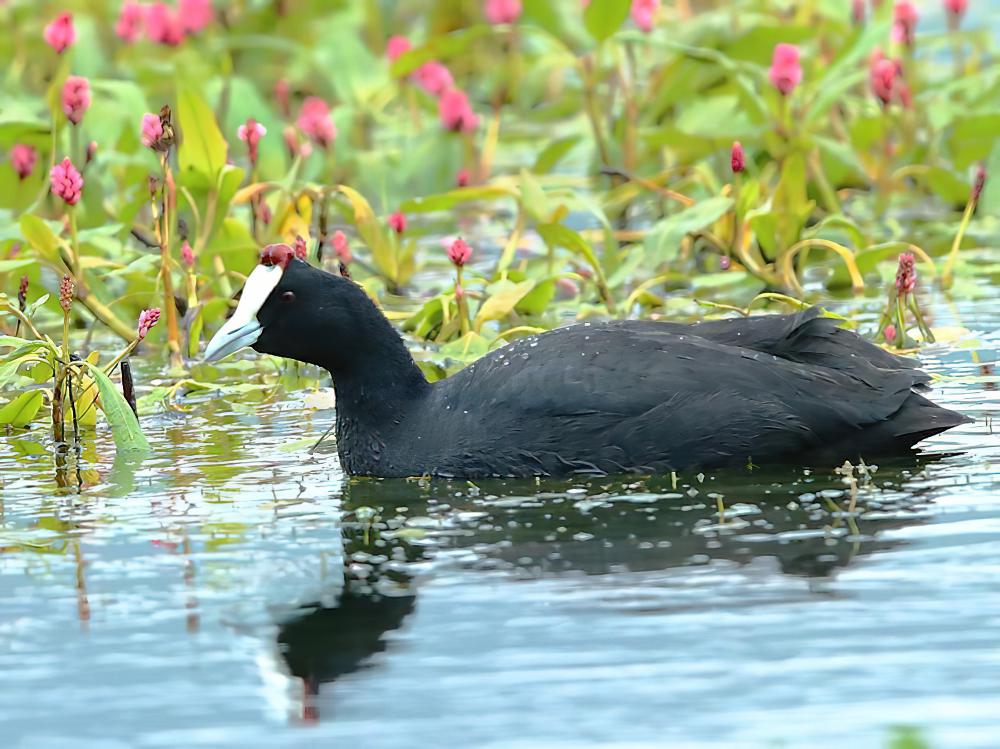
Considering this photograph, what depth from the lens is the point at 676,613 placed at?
5340mm

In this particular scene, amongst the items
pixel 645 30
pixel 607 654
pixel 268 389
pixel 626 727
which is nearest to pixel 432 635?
pixel 607 654

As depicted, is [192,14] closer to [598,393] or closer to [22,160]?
[22,160]

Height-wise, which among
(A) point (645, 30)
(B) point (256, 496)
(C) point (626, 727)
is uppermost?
(A) point (645, 30)

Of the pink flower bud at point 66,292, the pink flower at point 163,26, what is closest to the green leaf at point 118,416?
the pink flower bud at point 66,292

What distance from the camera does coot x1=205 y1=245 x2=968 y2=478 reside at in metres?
6.87

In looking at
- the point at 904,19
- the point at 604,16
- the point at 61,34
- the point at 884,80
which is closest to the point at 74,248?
the point at 61,34

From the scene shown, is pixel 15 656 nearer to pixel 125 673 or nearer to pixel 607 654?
pixel 125 673

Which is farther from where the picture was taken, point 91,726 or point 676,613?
point 676,613

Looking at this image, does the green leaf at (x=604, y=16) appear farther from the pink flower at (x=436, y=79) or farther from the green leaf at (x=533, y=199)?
the green leaf at (x=533, y=199)

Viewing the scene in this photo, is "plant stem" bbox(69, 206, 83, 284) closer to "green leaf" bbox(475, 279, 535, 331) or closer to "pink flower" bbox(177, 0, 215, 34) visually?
"green leaf" bbox(475, 279, 535, 331)

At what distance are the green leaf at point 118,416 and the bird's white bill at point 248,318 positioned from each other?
0.40m

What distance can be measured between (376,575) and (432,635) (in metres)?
0.67

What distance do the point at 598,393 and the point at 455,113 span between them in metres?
5.34

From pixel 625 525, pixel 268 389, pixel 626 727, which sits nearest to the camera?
pixel 626 727
